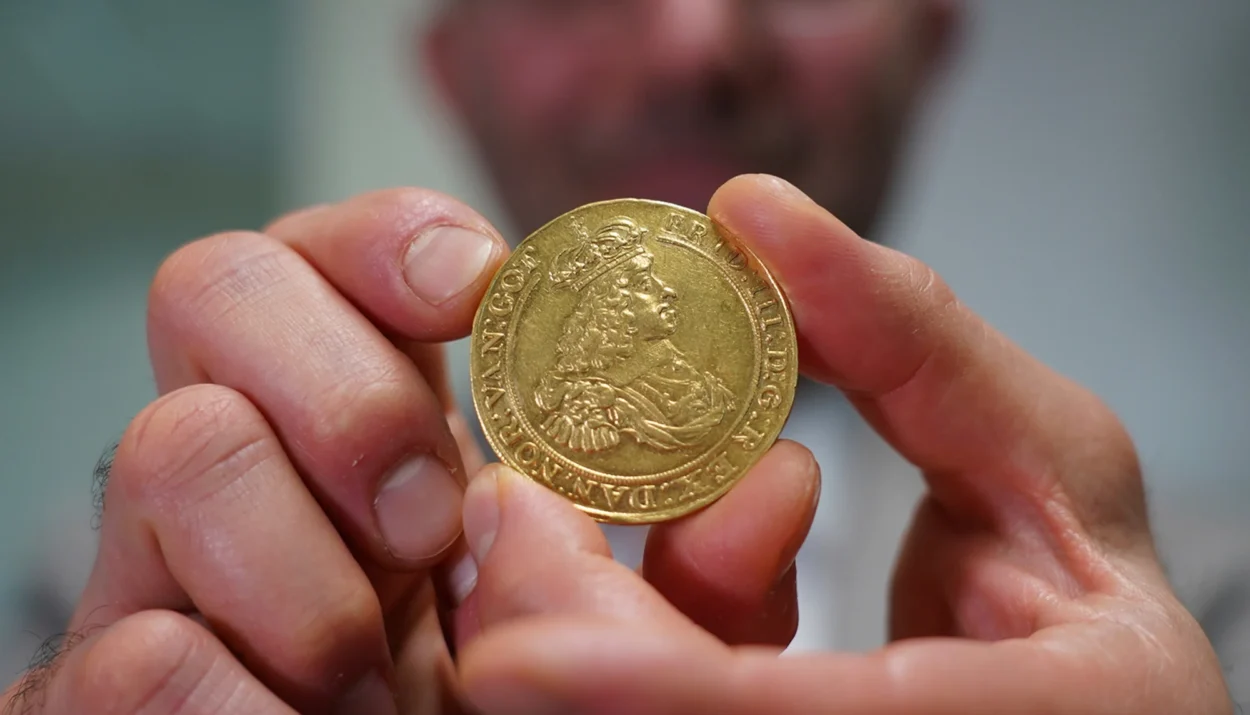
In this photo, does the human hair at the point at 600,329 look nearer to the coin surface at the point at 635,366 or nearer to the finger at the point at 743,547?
the coin surface at the point at 635,366

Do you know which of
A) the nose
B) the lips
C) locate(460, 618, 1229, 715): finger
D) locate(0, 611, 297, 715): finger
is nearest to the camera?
locate(460, 618, 1229, 715): finger

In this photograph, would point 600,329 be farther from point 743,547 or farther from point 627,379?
point 743,547

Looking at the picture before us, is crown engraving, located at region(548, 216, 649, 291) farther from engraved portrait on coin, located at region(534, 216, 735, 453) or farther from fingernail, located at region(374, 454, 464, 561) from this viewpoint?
fingernail, located at region(374, 454, 464, 561)

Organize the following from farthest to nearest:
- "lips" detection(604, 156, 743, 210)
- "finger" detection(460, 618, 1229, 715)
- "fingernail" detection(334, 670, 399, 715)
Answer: "lips" detection(604, 156, 743, 210)
"fingernail" detection(334, 670, 399, 715)
"finger" detection(460, 618, 1229, 715)

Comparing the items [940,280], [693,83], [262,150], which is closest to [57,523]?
[262,150]

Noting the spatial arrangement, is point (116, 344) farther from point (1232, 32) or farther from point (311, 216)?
point (1232, 32)

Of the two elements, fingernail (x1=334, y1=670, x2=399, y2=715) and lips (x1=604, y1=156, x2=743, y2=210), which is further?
lips (x1=604, y1=156, x2=743, y2=210)

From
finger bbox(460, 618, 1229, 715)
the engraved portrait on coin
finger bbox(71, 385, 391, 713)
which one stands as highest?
the engraved portrait on coin

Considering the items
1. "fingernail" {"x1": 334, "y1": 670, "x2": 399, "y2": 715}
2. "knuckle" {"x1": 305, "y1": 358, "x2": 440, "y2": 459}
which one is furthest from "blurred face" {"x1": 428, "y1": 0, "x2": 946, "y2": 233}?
"fingernail" {"x1": 334, "y1": 670, "x2": 399, "y2": 715}
